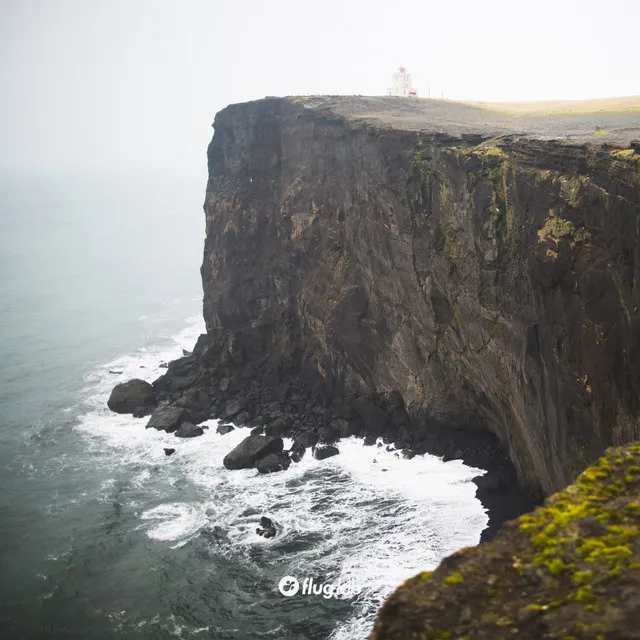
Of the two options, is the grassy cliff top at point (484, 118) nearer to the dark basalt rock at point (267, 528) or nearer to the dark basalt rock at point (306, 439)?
the dark basalt rock at point (306, 439)

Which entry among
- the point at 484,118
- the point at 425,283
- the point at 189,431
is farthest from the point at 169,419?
the point at 484,118

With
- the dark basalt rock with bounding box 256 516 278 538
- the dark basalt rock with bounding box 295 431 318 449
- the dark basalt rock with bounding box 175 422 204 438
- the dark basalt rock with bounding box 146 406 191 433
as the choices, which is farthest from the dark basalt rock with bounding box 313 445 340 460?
the dark basalt rock with bounding box 146 406 191 433

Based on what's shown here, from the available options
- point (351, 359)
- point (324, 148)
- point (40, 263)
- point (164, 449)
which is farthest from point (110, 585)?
point (40, 263)

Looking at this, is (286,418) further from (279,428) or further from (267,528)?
(267,528)

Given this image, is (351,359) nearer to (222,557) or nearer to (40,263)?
(222,557)

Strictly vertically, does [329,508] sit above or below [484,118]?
below
